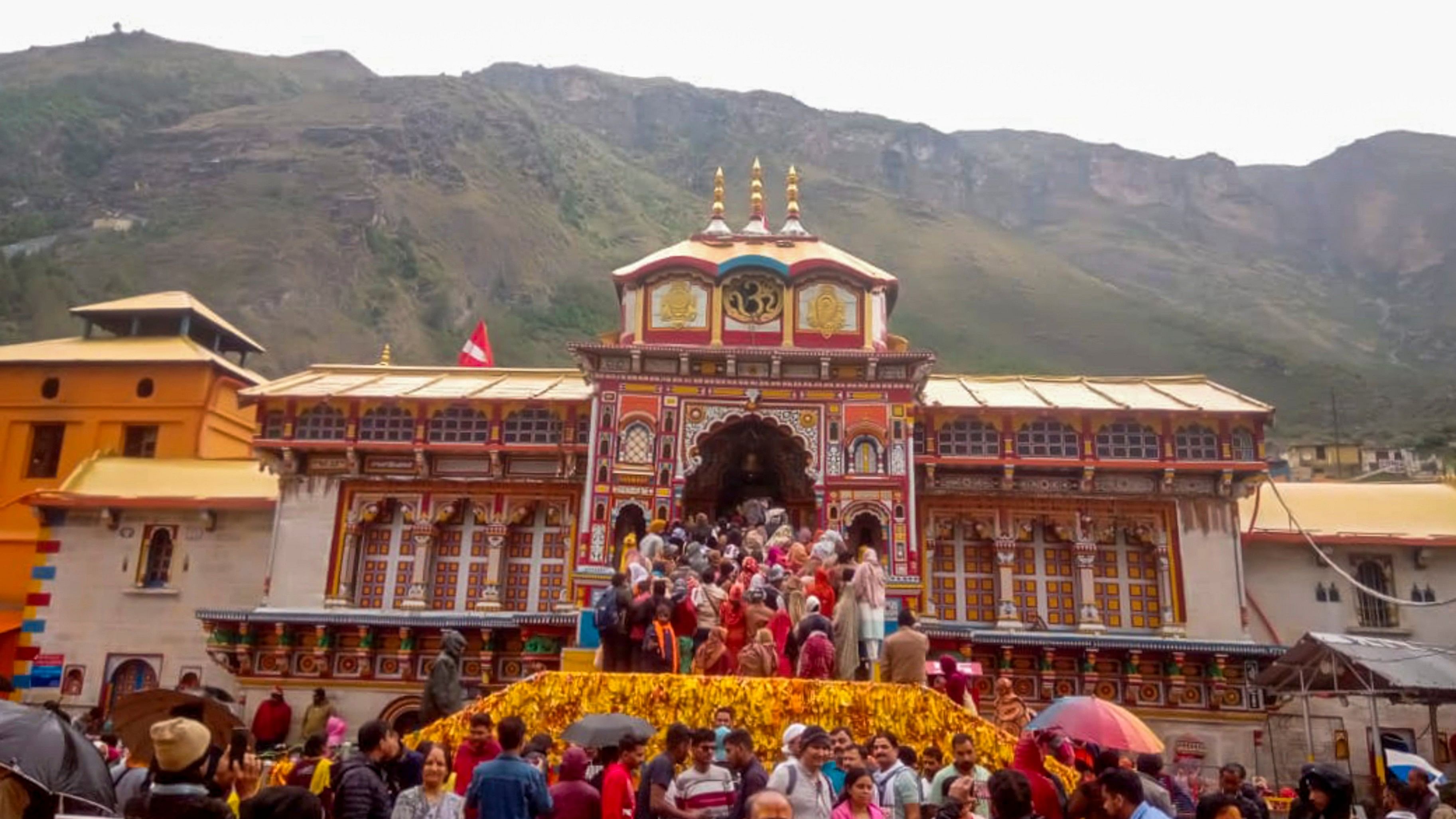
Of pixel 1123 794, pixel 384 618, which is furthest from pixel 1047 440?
pixel 1123 794

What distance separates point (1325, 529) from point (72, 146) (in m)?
87.1

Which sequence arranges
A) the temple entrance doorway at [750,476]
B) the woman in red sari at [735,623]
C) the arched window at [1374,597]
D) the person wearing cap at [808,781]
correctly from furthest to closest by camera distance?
the temple entrance doorway at [750,476] → the arched window at [1374,597] → the woman in red sari at [735,623] → the person wearing cap at [808,781]

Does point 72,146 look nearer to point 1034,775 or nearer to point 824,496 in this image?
point 824,496

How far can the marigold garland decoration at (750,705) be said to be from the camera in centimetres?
A: 1326

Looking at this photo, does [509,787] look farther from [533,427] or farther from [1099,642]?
[533,427]

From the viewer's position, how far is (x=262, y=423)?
77.0ft

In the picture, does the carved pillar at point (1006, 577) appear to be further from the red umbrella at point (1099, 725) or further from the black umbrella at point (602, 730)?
the black umbrella at point (602, 730)

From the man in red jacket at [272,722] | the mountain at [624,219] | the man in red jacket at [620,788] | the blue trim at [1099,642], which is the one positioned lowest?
the man in red jacket at [272,722]

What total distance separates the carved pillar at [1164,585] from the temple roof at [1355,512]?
2.01 meters

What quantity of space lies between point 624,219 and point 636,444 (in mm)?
78346

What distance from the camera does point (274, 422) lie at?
926 inches

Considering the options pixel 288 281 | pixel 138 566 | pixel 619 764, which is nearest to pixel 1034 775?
pixel 619 764

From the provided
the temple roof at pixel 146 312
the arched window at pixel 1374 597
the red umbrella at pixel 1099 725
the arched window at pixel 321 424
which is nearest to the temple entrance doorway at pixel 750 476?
the arched window at pixel 321 424

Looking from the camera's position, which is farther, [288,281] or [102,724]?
[288,281]
